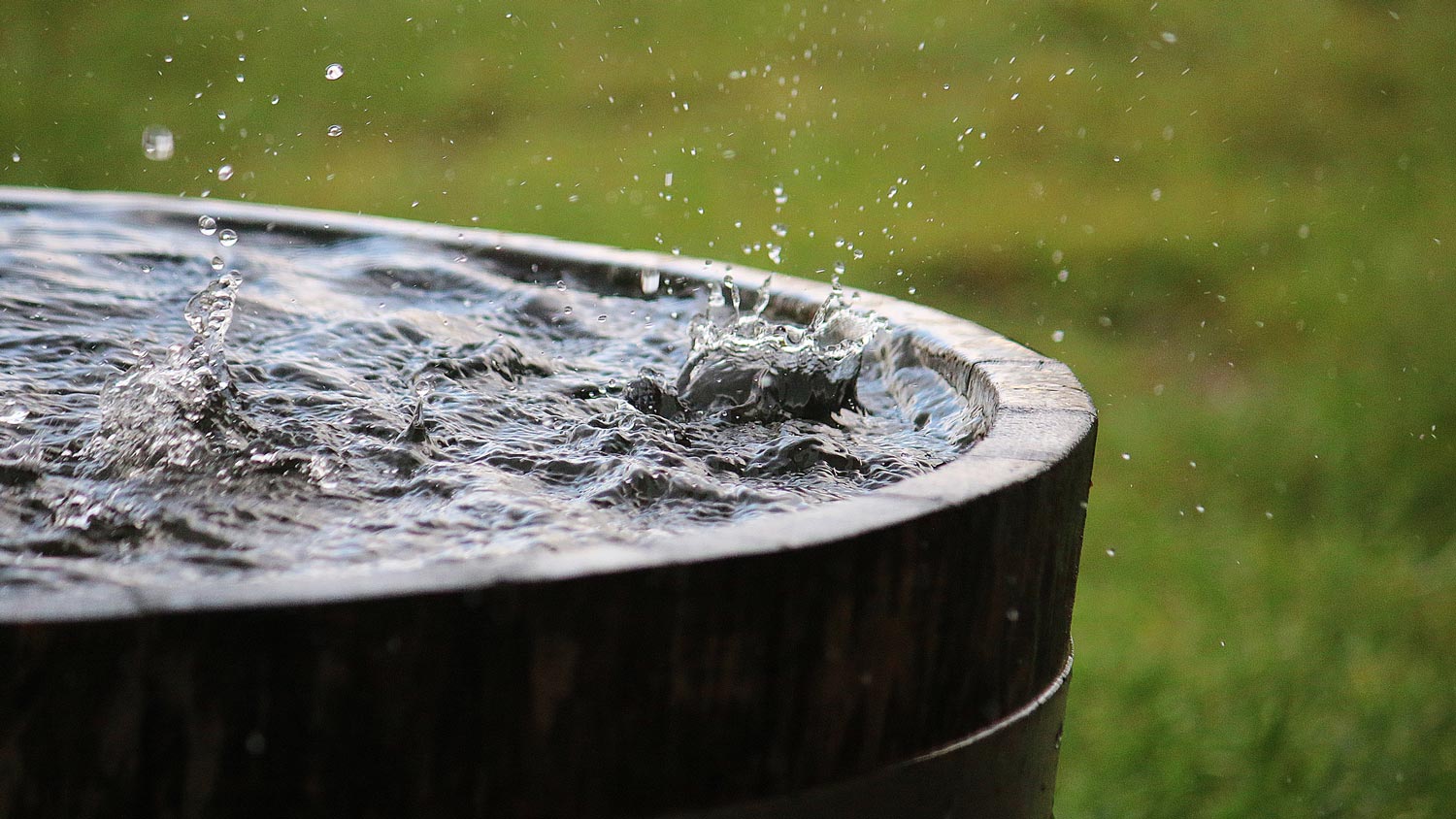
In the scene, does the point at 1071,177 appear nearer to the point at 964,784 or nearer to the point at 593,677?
the point at 964,784

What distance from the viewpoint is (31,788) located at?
0.87 meters

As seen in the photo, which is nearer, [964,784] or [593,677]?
[593,677]

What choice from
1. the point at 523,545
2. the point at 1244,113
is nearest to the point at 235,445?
the point at 523,545

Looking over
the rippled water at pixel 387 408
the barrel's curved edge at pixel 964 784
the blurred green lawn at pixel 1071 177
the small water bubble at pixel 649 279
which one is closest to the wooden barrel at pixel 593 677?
the barrel's curved edge at pixel 964 784

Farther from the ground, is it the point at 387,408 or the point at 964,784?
the point at 387,408

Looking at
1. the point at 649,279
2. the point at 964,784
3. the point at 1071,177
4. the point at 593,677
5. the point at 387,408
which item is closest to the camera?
the point at 593,677

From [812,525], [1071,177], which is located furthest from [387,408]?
[1071,177]

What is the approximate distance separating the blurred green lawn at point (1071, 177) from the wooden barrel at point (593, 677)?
3139mm

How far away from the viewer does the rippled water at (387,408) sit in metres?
1.24

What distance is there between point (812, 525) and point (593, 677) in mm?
212

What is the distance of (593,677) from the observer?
0.95m

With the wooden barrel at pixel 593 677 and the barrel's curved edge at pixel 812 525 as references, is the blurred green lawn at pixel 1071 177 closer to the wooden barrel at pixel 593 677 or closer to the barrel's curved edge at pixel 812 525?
the barrel's curved edge at pixel 812 525

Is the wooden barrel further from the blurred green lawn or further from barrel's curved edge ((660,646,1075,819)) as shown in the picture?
the blurred green lawn

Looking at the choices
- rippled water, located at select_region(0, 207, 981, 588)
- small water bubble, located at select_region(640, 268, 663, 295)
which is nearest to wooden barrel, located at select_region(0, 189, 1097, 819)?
rippled water, located at select_region(0, 207, 981, 588)
